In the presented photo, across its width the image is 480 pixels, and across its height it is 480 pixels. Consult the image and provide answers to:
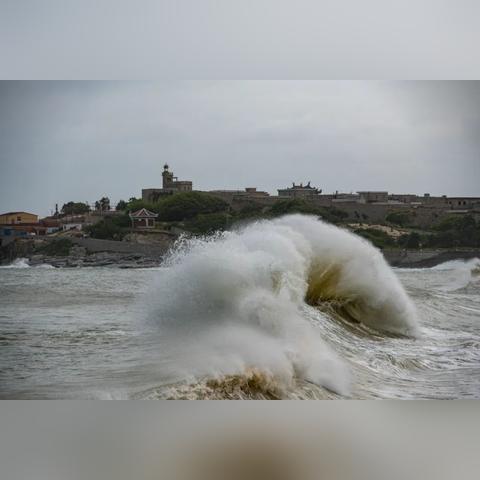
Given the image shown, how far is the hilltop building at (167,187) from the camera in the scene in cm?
439

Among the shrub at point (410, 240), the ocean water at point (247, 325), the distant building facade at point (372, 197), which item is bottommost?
the ocean water at point (247, 325)

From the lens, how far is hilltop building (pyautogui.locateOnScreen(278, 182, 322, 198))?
4.39 m

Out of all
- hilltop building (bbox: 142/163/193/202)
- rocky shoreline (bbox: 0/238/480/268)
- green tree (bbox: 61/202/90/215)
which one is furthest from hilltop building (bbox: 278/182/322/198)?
green tree (bbox: 61/202/90/215)

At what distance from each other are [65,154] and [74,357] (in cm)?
116

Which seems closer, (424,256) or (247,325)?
(247,325)

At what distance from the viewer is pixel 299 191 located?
4.41 metres

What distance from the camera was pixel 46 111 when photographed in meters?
4.44

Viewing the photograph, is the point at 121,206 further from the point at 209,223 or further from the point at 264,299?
the point at 264,299

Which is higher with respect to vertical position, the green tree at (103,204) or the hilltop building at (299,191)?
the hilltop building at (299,191)

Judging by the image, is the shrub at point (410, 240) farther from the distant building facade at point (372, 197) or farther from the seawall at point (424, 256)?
the distant building facade at point (372, 197)

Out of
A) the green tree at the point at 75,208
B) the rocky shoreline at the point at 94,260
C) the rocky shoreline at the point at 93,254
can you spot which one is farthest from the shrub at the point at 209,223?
the green tree at the point at 75,208

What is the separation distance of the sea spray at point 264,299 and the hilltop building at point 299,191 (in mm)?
135

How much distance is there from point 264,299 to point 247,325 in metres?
0.18

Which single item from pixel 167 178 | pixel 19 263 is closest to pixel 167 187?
pixel 167 178
